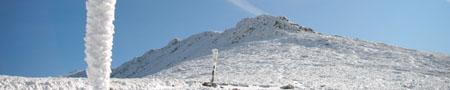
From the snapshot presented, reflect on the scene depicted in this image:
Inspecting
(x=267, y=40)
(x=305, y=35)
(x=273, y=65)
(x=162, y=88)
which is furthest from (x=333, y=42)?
(x=162, y=88)

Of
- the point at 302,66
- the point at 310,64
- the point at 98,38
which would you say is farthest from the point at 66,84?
the point at 310,64

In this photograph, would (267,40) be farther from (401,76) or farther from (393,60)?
(401,76)

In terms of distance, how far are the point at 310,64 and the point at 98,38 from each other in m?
29.9

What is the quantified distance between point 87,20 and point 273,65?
28.7m

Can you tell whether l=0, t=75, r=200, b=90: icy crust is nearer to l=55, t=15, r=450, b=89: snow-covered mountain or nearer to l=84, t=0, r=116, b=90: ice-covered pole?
l=55, t=15, r=450, b=89: snow-covered mountain

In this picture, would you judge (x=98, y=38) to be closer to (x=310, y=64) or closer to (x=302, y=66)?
(x=302, y=66)

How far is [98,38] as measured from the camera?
519 cm

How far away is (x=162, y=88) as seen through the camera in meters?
16.7

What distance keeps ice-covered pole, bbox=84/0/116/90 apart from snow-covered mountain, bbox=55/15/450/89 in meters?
15.3

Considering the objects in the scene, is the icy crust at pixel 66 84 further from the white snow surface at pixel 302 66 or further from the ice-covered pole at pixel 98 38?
the ice-covered pole at pixel 98 38

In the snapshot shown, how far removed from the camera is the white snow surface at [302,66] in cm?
2184

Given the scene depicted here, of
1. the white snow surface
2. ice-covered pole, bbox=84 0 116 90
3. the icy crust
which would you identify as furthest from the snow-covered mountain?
ice-covered pole, bbox=84 0 116 90

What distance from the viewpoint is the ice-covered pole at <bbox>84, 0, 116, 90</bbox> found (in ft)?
16.9

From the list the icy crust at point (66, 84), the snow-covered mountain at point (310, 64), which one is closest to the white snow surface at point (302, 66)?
the snow-covered mountain at point (310, 64)
